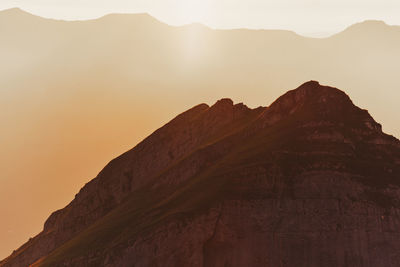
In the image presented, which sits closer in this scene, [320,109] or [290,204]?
[290,204]

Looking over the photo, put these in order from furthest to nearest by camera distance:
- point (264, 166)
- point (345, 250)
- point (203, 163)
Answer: point (203, 163)
point (264, 166)
point (345, 250)

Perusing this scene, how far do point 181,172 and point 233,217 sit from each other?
105 ft

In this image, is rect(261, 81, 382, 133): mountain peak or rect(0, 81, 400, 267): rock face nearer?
rect(0, 81, 400, 267): rock face

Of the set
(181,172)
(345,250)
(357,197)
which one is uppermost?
(181,172)

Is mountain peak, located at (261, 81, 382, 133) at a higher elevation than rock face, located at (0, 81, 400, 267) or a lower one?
higher

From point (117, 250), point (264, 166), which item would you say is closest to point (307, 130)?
point (264, 166)

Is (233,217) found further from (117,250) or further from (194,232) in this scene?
(117,250)

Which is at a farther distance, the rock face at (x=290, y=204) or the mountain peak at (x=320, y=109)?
the mountain peak at (x=320, y=109)

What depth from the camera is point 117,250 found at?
15962 centimetres

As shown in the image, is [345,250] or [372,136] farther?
[372,136]

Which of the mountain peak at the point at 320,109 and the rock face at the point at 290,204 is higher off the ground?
the mountain peak at the point at 320,109

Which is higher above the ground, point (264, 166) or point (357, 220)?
point (264, 166)

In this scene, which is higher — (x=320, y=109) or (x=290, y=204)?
(x=320, y=109)

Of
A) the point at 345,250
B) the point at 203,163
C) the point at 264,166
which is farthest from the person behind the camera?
the point at 203,163
